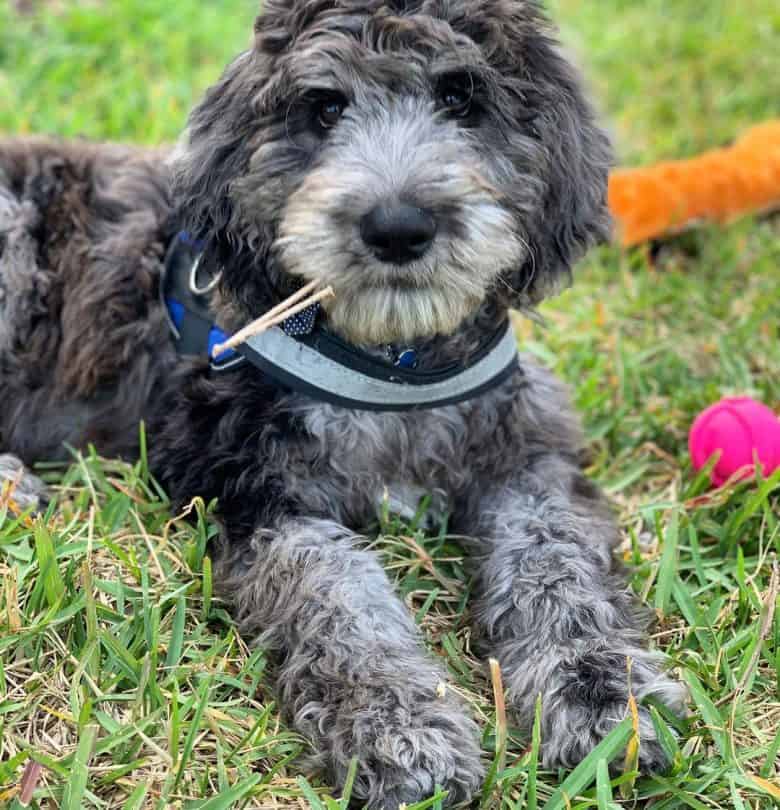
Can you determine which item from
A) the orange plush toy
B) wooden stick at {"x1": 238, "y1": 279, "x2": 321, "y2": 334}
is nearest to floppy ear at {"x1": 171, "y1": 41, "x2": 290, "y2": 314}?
wooden stick at {"x1": 238, "y1": 279, "x2": 321, "y2": 334}

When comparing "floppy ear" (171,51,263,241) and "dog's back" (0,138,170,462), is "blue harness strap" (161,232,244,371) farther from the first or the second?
"floppy ear" (171,51,263,241)

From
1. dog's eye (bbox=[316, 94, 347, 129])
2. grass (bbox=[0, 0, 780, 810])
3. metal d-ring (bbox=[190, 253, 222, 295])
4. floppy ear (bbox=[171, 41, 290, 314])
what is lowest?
grass (bbox=[0, 0, 780, 810])

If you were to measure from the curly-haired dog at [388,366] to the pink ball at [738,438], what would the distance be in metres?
0.59

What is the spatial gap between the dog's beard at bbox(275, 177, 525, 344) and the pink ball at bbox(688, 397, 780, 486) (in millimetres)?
1402

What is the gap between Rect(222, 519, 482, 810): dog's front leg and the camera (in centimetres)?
285

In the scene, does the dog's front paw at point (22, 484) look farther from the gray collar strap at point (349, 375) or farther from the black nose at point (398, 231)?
the black nose at point (398, 231)

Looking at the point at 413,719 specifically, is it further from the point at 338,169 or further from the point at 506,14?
the point at 506,14

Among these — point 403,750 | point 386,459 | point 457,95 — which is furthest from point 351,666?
point 457,95

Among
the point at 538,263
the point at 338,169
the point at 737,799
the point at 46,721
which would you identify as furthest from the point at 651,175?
the point at 46,721

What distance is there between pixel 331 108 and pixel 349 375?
2.74 ft

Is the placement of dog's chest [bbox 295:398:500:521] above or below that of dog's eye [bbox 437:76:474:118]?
below

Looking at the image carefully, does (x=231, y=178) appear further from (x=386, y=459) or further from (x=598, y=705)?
(x=598, y=705)

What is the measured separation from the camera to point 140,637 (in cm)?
329

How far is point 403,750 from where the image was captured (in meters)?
2.85
